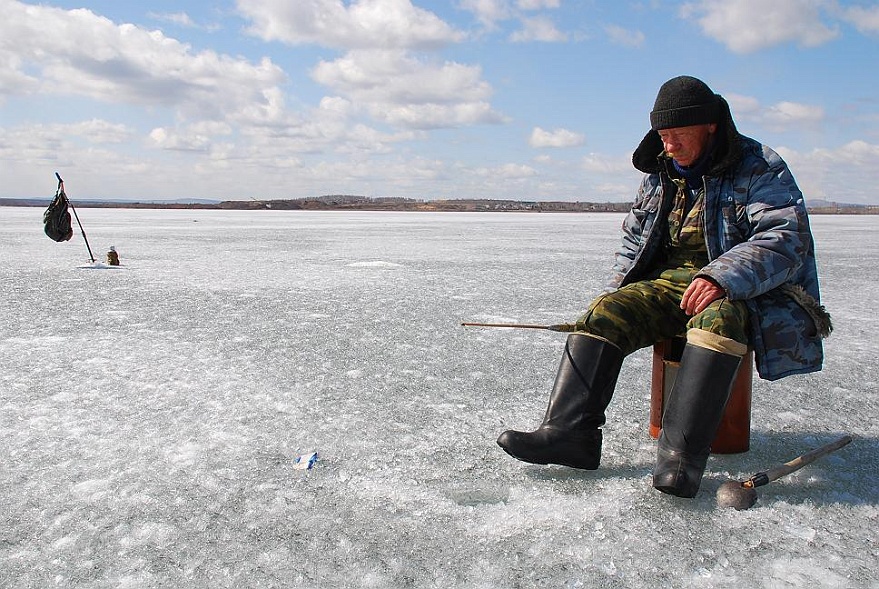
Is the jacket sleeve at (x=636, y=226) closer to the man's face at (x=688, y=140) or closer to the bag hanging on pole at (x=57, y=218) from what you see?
the man's face at (x=688, y=140)

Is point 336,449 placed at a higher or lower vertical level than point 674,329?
lower

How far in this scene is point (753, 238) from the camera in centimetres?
213

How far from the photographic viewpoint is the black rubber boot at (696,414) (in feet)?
6.49

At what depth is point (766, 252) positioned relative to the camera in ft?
6.77

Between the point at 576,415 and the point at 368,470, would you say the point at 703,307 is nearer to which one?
the point at 576,415

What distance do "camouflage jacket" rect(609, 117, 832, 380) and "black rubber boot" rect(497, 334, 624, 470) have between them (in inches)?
16.3

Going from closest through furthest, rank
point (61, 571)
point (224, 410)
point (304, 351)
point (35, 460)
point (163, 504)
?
point (61, 571), point (163, 504), point (35, 460), point (224, 410), point (304, 351)

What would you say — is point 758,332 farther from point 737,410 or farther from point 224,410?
point 224,410

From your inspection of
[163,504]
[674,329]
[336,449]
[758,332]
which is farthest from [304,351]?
[758,332]

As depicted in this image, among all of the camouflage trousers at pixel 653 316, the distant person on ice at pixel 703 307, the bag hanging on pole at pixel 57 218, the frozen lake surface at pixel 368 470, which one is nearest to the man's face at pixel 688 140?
the distant person on ice at pixel 703 307

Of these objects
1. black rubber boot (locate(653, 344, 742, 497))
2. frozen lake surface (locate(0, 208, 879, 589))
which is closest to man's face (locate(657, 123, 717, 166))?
black rubber boot (locate(653, 344, 742, 497))

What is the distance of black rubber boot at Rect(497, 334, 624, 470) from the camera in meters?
2.13

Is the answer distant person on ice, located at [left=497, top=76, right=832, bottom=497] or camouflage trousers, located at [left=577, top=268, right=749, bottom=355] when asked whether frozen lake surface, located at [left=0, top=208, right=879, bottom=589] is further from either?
camouflage trousers, located at [left=577, top=268, right=749, bottom=355]

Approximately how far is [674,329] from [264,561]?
1521mm
